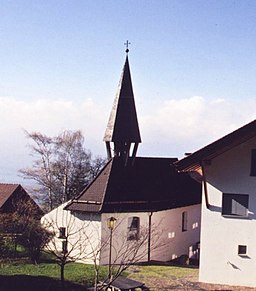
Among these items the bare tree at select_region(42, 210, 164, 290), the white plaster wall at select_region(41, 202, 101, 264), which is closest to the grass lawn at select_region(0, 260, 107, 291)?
the white plaster wall at select_region(41, 202, 101, 264)

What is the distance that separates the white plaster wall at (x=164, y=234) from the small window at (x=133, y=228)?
18 centimetres

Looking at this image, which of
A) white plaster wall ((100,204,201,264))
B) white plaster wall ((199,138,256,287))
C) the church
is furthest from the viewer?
white plaster wall ((100,204,201,264))

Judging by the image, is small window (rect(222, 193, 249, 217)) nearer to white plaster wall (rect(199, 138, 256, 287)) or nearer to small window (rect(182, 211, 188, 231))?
white plaster wall (rect(199, 138, 256, 287))

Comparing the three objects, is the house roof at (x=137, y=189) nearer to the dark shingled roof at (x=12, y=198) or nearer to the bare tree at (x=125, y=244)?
the bare tree at (x=125, y=244)

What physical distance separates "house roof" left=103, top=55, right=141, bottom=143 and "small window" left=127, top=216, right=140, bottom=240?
3.89m

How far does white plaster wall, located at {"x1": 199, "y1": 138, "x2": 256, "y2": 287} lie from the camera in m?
16.5

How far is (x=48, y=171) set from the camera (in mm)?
39062

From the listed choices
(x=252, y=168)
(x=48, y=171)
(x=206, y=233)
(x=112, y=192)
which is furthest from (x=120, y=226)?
(x=48, y=171)

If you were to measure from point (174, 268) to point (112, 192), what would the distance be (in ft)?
14.1

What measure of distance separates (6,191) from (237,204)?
631 inches

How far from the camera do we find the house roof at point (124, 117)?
2420 centimetres

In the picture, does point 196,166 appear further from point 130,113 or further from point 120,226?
point 130,113

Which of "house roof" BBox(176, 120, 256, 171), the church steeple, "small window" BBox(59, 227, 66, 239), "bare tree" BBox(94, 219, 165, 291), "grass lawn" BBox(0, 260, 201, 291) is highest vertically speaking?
the church steeple

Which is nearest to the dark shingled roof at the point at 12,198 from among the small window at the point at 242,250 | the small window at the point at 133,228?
the small window at the point at 133,228
